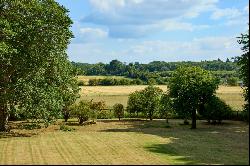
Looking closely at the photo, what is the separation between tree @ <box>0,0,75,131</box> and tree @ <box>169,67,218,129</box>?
50.9 ft

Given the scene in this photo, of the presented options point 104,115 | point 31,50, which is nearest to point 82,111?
point 104,115

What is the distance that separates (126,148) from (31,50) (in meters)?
15.3

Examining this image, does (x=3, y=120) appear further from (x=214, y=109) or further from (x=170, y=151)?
(x=214, y=109)

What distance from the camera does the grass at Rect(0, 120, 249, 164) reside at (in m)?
28.7

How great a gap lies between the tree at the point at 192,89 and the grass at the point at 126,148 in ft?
19.6

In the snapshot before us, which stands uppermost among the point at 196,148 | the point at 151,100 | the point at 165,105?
the point at 151,100

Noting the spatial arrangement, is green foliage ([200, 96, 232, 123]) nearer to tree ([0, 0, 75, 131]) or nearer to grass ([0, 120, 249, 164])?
grass ([0, 120, 249, 164])

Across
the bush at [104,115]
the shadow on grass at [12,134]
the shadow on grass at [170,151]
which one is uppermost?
the bush at [104,115]

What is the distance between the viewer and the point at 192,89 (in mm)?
52938

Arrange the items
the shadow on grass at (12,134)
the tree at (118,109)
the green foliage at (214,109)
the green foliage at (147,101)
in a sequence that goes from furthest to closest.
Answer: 1. the tree at (118,109)
2. the green foliage at (147,101)
3. the green foliage at (214,109)
4. the shadow on grass at (12,134)

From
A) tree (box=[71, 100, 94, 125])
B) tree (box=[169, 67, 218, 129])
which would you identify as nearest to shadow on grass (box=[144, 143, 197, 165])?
tree (box=[169, 67, 218, 129])

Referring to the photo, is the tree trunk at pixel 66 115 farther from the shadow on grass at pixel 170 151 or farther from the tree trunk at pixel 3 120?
the shadow on grass at pixel 170 151

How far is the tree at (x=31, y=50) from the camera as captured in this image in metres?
42.6

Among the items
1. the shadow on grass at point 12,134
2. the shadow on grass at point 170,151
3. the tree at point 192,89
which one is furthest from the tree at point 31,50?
the tree at point 192,89
